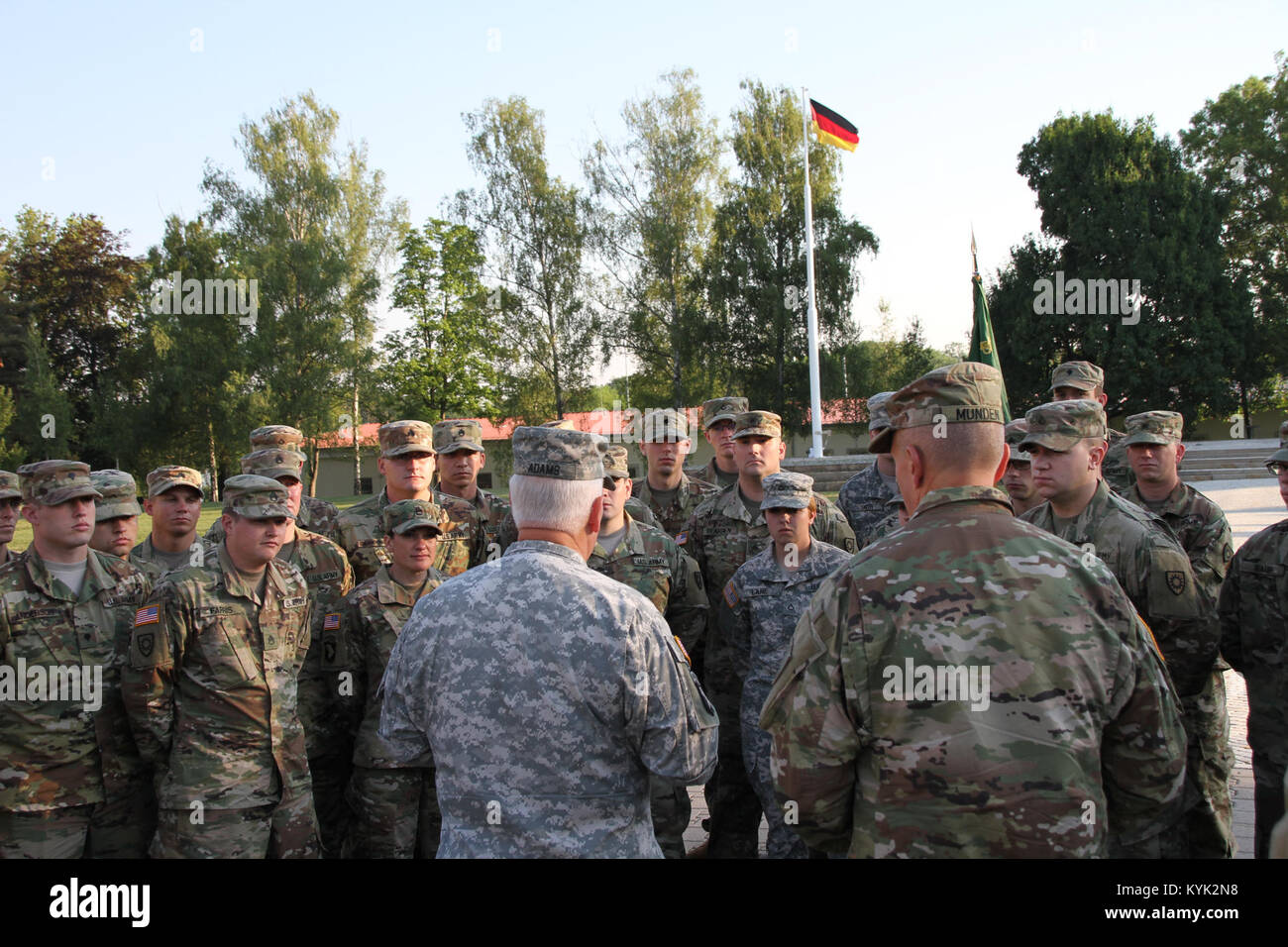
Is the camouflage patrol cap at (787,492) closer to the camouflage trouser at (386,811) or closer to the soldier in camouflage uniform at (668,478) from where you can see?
the soldier in camouflage uniform at (668,478)

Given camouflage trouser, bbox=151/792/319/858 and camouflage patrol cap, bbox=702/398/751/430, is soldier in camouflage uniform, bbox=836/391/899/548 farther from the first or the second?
camouflage trouser, bbox=151/792/319/858

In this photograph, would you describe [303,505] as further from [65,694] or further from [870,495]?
[870,495]

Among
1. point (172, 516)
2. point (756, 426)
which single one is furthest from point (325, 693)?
point (756, 426)

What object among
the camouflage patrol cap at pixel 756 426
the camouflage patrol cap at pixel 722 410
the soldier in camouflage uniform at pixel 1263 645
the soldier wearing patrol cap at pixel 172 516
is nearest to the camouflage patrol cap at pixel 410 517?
the soldier wearing patrol cap at pixel 172 516

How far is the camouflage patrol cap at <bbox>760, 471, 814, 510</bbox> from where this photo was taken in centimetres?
485

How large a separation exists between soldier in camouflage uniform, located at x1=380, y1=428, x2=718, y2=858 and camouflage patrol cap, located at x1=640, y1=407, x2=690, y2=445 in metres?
3.88

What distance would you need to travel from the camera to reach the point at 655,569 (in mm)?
4969

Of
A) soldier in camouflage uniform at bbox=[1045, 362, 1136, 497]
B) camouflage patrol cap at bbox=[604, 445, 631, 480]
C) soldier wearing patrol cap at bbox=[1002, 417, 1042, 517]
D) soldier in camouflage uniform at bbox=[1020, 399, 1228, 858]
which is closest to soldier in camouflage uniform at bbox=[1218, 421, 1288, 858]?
soldier in camouflage uniform at bbox=[1020, 399, 1228, 858]

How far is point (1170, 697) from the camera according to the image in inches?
90.1

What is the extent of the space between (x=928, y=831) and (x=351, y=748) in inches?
Answer: 143

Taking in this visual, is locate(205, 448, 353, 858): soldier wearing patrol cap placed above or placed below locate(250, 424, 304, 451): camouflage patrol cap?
below

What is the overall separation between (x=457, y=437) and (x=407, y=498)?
2.22ft

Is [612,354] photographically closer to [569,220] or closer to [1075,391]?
[569,220]

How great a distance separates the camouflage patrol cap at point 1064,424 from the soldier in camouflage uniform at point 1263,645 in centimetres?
96
